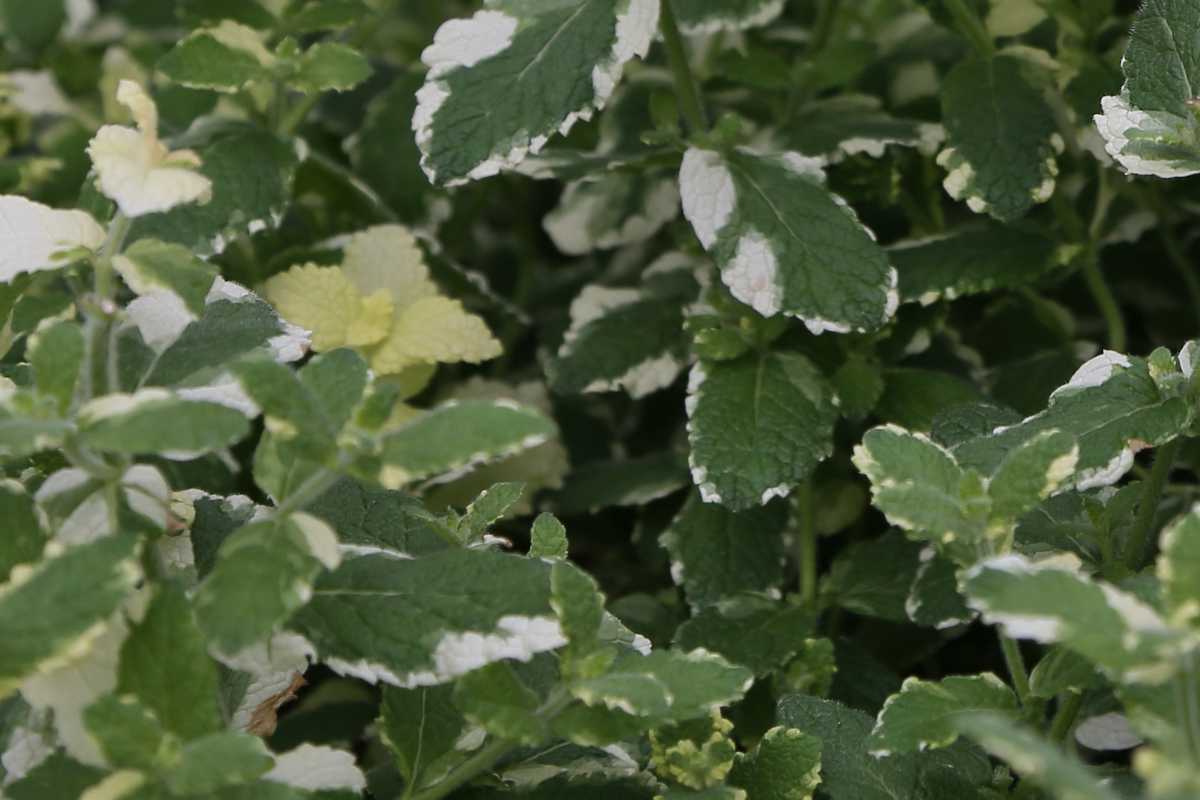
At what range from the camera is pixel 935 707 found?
0.87m

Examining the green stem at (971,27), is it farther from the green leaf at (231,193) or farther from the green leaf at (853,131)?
the green leaf at (231,193)

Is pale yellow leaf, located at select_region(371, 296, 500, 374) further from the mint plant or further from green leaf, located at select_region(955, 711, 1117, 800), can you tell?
green leaf, located at select_region(955, 711, 1117, 800)

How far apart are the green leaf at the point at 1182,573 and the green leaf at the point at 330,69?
0.82 m

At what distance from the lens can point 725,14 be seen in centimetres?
136

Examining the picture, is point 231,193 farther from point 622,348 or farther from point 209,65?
point 622,348

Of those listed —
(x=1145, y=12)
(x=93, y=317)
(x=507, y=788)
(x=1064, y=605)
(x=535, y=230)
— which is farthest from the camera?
(x=535, y=230)

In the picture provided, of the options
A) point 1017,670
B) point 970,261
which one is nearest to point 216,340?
point 1017,670

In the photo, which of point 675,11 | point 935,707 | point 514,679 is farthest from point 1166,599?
point 675,11

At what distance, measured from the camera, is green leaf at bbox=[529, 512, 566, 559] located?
926mm

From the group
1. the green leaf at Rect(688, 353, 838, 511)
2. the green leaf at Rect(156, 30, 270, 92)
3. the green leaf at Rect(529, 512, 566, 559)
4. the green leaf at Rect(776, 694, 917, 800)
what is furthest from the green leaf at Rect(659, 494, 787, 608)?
the green leaf at Rect(156, 30, 270, 92)

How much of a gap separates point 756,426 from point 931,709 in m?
0.36

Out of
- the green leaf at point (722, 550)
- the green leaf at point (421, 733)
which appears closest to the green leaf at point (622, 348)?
the green leaf at point (722, 550)

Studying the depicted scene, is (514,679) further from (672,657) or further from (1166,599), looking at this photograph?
(1166,599)

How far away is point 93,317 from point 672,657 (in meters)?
0.39
